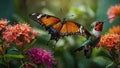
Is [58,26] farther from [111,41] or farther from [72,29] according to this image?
[111,41]

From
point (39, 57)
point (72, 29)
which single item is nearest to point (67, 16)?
point (72, 29)

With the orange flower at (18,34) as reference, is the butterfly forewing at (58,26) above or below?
above

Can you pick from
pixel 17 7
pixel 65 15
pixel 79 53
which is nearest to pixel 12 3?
pixel 17 7

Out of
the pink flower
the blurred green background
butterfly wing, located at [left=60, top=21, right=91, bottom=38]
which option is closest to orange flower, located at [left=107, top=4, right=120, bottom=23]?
the blurred green background

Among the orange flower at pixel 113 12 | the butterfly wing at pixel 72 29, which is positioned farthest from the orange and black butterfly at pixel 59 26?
the orange flower at pixel 113 12

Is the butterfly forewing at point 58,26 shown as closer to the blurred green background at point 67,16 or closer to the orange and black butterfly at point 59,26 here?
the orange and black butterfly at point 59,26

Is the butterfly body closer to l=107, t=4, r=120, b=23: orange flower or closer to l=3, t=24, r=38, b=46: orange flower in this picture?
l=107, t=4, r=120, b=23: orange flower

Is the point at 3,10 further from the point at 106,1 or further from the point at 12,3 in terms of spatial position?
the point at 106,1
